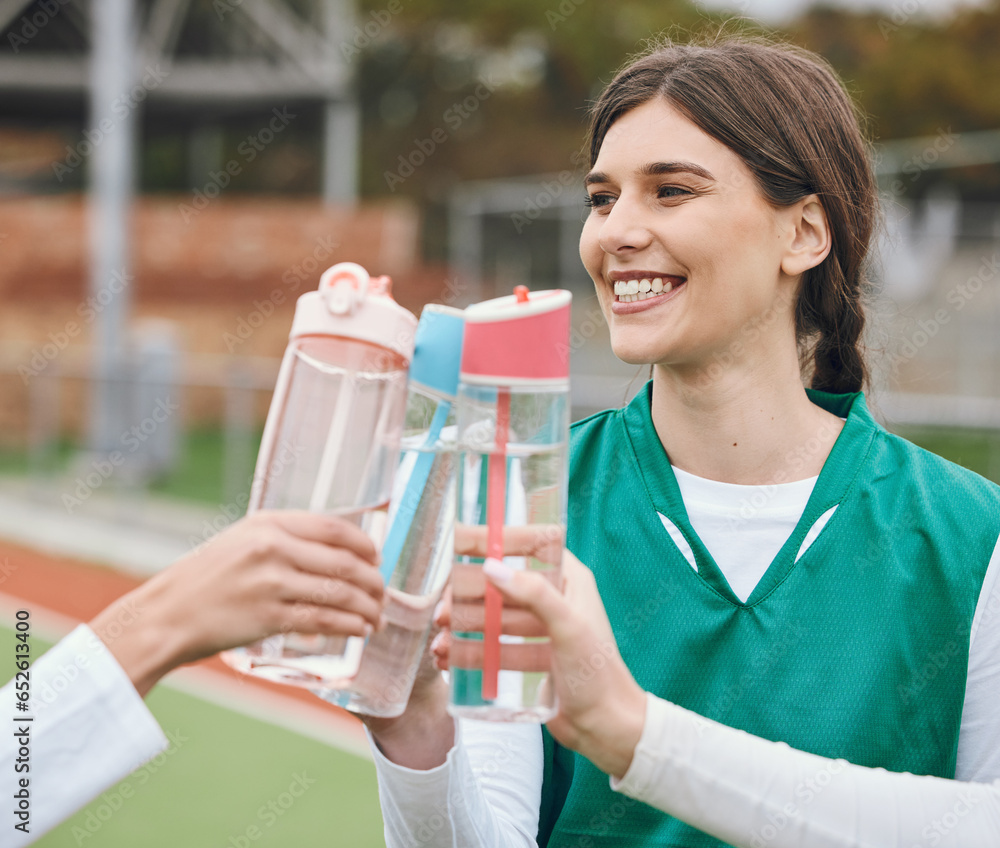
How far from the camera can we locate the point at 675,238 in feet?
6.68

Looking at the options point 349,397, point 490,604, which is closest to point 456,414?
point 349,397

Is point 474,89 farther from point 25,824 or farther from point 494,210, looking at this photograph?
point 25,824

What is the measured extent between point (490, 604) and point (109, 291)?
10614mm

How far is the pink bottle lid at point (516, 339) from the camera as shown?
1390 mm

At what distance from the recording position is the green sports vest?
195cm

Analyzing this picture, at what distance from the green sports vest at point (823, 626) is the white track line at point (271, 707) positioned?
11.5ft
